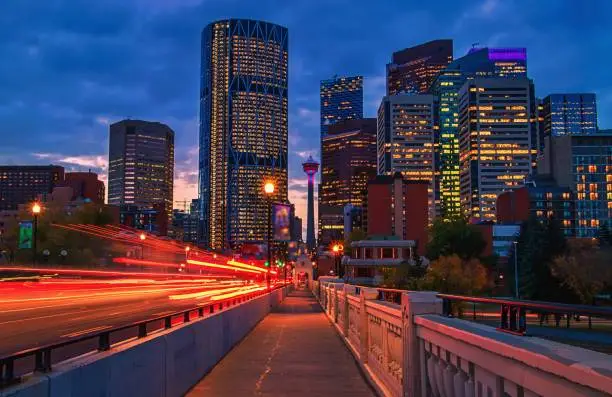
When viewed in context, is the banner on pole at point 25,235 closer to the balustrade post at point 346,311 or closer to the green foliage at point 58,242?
the green foliage at point 58,242

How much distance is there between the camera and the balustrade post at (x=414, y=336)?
7232 mm

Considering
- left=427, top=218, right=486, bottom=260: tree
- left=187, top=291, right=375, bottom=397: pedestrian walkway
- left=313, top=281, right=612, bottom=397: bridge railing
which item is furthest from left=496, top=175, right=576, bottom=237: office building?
left=313, top=281, right=612, bottom=397: bridge railing

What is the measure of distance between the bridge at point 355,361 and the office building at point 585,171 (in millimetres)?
188102

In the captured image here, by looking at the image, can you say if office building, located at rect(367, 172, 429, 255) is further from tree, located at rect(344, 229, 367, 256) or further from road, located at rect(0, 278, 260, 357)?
road, located at rect(0, 278, 260, 357)

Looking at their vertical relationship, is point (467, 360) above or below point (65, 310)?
above

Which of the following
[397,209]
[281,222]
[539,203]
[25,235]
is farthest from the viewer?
[397,209]

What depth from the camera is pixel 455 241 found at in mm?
116312

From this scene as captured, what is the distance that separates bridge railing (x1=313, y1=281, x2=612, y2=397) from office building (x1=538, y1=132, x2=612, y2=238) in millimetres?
194598

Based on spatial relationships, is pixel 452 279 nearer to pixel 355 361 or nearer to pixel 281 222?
pixel 281 222

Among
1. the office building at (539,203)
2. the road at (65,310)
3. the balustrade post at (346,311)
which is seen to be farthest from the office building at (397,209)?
the balustrade post at (346,311)

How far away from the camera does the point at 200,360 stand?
12531 mm

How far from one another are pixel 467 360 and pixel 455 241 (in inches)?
4502

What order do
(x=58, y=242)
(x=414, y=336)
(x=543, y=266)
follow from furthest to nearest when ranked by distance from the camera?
(x=58, y=242) < (x=543, y=266) < (x=414, y=336)

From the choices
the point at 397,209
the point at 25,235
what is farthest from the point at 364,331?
the point at 397,209
